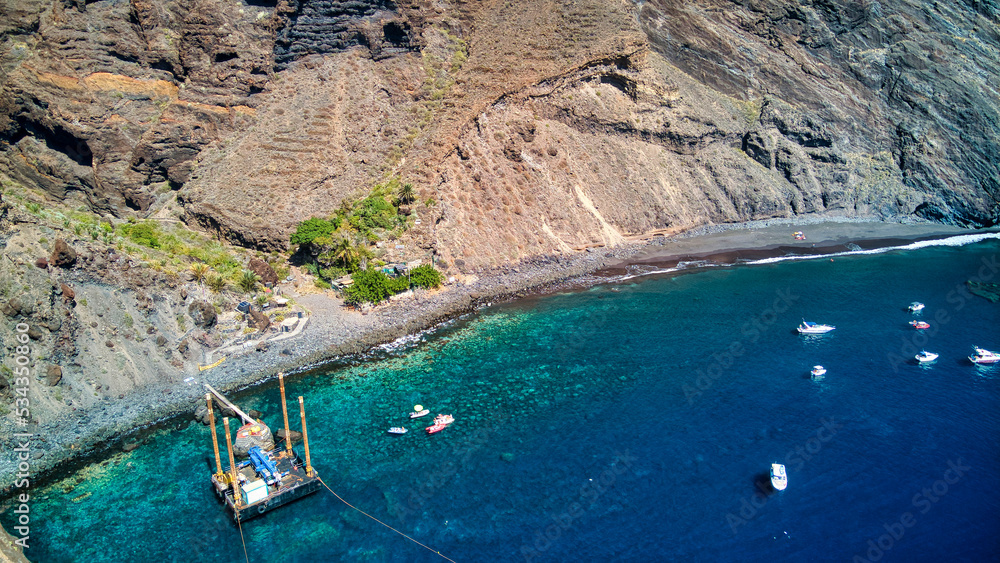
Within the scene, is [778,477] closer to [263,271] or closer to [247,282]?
[247,282]

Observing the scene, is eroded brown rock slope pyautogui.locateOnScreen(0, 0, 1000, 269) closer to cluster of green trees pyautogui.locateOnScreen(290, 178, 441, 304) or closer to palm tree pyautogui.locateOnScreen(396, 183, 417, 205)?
palm tree pyautogui.locateOnScreen(396, 183, 417, 205)

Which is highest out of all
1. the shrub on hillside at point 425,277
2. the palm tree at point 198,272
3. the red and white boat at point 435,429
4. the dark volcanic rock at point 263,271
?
the palm tree at point 198,272

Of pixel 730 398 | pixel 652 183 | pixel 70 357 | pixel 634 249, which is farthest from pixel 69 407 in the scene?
pixel 652 183

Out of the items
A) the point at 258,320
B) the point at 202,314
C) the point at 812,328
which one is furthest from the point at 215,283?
the point at 812,328

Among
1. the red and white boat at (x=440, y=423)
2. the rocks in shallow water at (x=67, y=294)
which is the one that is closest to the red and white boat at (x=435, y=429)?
the red and white boat at (x=440, y=423)

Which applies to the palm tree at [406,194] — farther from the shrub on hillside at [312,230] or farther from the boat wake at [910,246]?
the boat wake at [910,246]

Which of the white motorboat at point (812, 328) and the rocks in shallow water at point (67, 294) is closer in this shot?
the rocks in shallow water at point (67, 294)

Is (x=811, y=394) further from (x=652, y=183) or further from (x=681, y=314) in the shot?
(x=652, y=183)
